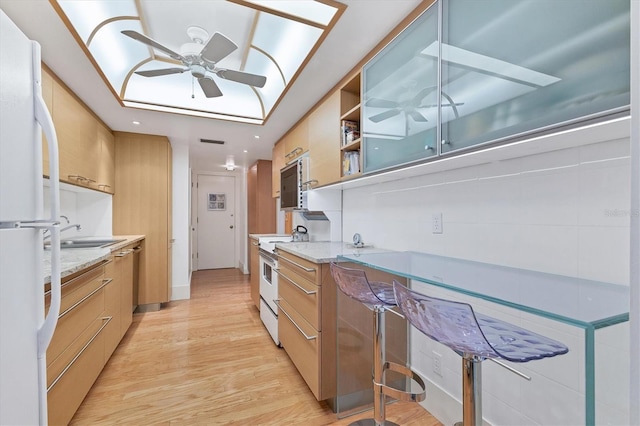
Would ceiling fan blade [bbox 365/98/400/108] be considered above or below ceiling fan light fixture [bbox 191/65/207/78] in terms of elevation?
below

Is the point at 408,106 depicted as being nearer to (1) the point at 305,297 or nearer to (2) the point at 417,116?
(2) the point at 417,116

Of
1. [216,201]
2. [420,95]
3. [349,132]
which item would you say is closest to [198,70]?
[349,132]

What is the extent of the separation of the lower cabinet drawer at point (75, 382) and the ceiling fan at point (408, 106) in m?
2.10

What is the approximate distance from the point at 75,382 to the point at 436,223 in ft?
7.11

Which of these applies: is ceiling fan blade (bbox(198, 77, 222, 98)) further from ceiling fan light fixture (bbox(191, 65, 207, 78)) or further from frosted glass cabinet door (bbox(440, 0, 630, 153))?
frosted glass cabinet door (bbox(440, 0, 630, 153))

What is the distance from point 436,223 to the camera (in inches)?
62.6

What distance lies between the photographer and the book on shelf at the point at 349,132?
2.02 m

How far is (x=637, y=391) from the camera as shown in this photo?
1.54 feet

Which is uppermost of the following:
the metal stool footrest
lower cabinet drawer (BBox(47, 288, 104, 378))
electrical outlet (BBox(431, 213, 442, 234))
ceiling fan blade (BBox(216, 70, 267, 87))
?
ceiling fan blade (BBox(216, 70, 267, 87))

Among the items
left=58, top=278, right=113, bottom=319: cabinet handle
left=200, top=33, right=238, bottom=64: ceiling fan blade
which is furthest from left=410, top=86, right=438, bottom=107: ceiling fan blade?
left=58, top=278, right=113, bottom=319: cabinet handle

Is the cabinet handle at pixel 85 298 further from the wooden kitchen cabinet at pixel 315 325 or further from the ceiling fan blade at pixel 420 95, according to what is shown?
the ceiling fan blade at pixel 420 95

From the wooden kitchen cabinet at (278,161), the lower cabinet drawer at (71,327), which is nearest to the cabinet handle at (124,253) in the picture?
the lower cabinet drawer at (71,327)

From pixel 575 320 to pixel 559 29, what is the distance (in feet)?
2.73

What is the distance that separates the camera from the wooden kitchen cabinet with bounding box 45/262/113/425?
128cm
